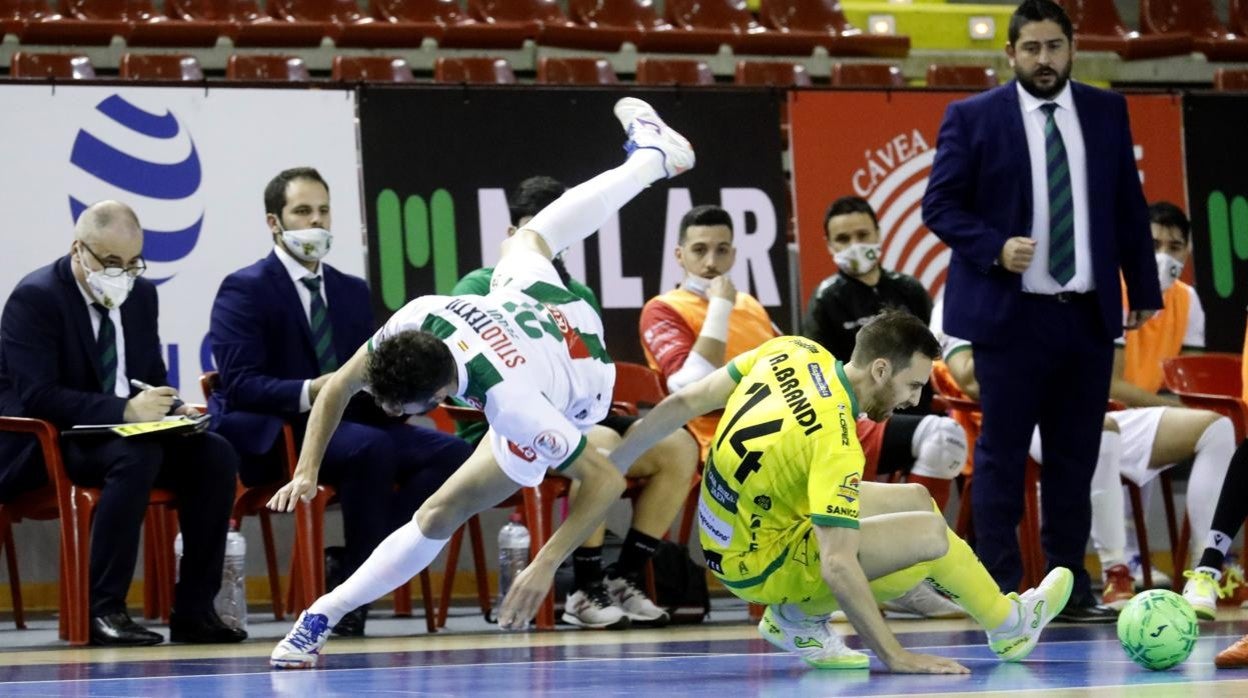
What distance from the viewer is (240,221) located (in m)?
8.12

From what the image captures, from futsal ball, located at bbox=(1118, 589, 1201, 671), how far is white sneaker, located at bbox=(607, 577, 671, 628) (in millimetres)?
2497

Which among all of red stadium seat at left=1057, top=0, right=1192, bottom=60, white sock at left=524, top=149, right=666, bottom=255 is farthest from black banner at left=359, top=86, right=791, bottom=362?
red stadium seat at left=1057, top=0, right=1192, bottom=60

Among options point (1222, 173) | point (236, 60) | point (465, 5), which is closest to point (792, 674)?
point (1222, 173)

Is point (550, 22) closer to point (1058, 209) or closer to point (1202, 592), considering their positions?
point (1058, 209)

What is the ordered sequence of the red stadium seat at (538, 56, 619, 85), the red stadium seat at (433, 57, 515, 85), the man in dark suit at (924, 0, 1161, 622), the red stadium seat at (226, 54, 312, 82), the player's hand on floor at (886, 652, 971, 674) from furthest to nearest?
the red stadium seat at (538, 56, 619, 85) < the red stadium seat at (433, 57, 515, 85) < the red stadium seat at (226, 54, 312, 82) < the man in dark suit at (924, 0, 1161, 622) < the player's hand on floor at (886, 652, 971, 674)

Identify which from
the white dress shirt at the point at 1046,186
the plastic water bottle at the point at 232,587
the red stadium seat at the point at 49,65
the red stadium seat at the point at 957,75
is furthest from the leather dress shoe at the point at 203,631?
the red stadium seat at the point at 957,75

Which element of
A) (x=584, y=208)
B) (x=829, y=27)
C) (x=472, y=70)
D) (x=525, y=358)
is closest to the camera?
(x=525, y=358)

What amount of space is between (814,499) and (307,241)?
9.88ft

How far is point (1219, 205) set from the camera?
9.53 metres

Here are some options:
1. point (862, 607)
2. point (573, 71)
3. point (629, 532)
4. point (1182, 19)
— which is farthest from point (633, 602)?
point (1182, 19)

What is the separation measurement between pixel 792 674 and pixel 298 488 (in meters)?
1.37

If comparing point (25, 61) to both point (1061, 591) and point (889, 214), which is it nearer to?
point (889, 214)

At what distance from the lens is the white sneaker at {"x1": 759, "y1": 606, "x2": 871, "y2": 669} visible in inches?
196

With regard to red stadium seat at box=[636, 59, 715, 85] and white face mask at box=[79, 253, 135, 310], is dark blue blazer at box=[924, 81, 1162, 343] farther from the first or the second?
red stadium seat at box=[636, 59, 715, 85]
